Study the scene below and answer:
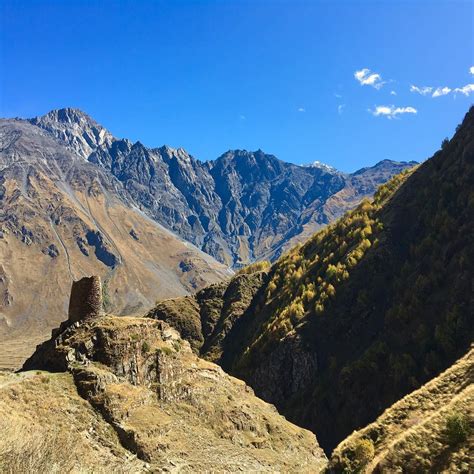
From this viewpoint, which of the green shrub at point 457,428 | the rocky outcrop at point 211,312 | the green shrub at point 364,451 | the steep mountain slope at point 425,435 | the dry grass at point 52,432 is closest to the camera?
the steep mountain slope at point 425,435

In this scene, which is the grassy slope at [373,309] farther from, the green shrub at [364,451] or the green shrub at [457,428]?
the green shrub at [457,428]

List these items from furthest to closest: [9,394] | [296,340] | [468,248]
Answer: [296,340], [468,248], [9,394]

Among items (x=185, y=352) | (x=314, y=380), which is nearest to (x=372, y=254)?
(x=314, y=380)

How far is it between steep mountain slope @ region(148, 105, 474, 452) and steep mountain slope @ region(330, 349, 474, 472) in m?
56.6

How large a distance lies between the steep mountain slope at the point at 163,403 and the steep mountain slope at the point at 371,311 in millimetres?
31208

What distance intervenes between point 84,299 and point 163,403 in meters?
13.4

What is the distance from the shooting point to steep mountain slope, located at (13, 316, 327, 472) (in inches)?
1678

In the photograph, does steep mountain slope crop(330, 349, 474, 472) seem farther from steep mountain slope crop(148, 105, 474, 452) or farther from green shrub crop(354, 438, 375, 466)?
steep mountain slope crop(148, 105, 474, 452)

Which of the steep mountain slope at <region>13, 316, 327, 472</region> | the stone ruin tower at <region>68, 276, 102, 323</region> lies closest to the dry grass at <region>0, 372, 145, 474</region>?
the steep mountain slope at <region>13, 316, 327, 472</region>

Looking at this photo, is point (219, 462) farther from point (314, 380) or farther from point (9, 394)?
point (314, 380)

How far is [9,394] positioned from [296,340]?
78719 millimetres

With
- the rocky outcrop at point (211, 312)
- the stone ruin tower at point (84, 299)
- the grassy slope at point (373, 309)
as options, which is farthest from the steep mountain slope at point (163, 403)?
the rocky outcrop at point (211, 312)

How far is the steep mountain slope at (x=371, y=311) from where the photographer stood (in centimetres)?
8762

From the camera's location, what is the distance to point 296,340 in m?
109
